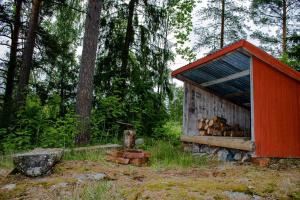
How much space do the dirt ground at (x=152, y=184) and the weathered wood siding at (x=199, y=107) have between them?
378 centimetres

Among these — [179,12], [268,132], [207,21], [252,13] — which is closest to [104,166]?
[268,132]

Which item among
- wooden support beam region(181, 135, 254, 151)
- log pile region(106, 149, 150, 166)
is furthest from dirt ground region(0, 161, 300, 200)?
wooden support beam region(181, 135, 254, 151)

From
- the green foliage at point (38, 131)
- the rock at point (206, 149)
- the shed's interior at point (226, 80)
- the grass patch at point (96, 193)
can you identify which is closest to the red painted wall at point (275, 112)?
the shed's interior at point (226, 80)

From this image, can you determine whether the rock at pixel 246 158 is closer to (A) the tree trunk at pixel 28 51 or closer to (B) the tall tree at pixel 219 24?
(A) the tree trunk at pixel 28 51

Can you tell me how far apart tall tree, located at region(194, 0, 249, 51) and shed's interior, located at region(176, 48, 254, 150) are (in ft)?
24.6

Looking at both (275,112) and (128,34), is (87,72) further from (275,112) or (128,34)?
(275,112)

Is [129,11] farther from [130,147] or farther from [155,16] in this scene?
[130,147]

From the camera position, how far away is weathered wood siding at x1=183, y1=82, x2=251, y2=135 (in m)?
9.07

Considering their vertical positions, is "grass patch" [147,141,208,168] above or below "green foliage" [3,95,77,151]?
below

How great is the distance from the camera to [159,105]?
1105cm

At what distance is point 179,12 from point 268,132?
1074cm

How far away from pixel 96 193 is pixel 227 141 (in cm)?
428

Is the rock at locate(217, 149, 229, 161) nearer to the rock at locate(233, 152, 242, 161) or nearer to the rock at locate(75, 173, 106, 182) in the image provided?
the rock at locate(233, 152, 242, 161)

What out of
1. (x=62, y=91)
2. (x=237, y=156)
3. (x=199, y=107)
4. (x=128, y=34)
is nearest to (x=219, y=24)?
(x=128, y=34)
